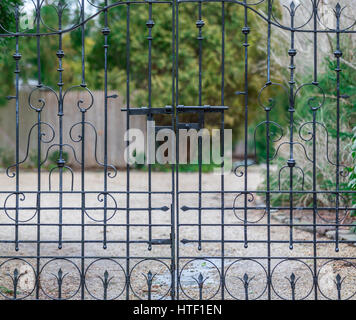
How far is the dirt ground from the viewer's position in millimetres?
3693

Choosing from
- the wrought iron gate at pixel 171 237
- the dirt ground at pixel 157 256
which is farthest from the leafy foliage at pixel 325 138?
the dirt ground at pixel 157 256

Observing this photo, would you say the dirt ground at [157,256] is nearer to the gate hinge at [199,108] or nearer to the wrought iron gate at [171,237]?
the wrought iron gate at [171,237]

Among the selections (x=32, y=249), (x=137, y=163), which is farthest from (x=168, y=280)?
(x=137, y=163)

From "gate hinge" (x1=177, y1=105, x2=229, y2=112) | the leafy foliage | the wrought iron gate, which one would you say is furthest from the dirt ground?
the leafy foliage

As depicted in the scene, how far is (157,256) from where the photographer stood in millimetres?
5590

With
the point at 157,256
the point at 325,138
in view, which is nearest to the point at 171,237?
the point at 157,256

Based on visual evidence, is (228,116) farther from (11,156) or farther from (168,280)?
(168,280)

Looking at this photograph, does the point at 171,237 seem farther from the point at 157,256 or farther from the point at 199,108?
the point at 157,256

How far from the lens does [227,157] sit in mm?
16156

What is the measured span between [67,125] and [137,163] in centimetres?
212

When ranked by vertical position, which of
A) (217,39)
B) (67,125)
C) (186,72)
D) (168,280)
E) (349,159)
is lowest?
(168,280)

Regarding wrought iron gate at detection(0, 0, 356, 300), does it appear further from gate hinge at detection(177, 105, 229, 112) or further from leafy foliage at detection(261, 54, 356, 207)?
leafy foliage at detection(261, 54, 356, 207)

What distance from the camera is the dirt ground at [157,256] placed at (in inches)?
145

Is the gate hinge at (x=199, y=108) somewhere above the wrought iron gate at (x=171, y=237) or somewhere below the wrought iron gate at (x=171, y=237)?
above
